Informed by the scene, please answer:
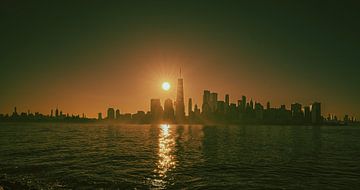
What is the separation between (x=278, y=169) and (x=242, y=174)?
626 cm

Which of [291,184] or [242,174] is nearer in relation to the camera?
[291,184]

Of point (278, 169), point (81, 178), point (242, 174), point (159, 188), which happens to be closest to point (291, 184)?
point (242, 174)

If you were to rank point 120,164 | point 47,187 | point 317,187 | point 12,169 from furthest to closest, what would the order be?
1. point 120,164
2. point 12,169
3. point 317,187
4. point 47,187

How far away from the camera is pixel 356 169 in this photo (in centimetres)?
3500

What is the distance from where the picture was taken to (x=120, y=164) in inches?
1421

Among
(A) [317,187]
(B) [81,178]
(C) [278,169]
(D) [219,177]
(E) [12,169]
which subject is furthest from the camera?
(C) [278,169]

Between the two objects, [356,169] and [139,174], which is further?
[356,169]

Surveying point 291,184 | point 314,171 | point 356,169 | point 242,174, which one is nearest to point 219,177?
point 242,174

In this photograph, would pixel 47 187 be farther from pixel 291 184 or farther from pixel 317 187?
pixel 317 187

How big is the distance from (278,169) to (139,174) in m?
17.1

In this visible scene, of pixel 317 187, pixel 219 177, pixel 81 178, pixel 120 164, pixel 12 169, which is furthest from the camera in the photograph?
pixel 120 164

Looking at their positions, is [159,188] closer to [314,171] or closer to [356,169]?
[314,171]

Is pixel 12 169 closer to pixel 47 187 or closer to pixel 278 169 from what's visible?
pixel 47 187

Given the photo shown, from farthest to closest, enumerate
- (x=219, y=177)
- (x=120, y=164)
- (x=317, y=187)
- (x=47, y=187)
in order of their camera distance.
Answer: (x=120, y=164) → (x=219, y=177) → (x=317, y=187) → (x=47, y=187)
